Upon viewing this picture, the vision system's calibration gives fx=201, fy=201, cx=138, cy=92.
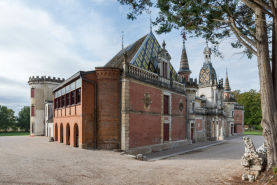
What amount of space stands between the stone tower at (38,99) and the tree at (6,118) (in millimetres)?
28321

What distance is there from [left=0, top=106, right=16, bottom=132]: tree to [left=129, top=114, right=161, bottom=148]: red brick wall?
181ft

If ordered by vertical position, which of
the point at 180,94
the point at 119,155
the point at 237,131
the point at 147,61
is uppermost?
the point at 147,61

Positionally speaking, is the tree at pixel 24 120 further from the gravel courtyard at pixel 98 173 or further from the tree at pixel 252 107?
the tree at pixel 252 107

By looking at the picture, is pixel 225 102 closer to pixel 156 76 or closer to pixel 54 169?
pixel 156 76

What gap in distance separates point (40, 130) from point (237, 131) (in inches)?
1777

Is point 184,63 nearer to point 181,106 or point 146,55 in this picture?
point 181,106

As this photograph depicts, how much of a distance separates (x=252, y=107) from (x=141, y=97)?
5105cm

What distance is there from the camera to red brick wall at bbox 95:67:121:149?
16625 mm

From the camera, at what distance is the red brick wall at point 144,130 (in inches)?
667

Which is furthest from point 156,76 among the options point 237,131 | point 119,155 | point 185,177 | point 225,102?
point 237,131

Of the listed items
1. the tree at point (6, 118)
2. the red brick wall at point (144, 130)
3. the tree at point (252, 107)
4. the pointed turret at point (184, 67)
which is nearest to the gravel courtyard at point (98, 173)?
the red brick wall at point (144, 130)

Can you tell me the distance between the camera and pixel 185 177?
9492 millimetres

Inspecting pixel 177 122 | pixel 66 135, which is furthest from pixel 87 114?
pixel 177 122

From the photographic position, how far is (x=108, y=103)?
1683 centimetres
